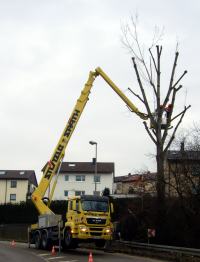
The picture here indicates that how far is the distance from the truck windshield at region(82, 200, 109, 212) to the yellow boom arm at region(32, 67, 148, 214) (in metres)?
3.59

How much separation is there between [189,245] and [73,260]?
23.9 ft

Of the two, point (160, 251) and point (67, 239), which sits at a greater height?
point (67, 239)

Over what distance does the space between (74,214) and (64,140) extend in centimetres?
481

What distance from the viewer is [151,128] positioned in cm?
3241

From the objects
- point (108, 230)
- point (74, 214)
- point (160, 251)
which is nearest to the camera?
point (160, 251)

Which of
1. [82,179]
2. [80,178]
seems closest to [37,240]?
[82,179]

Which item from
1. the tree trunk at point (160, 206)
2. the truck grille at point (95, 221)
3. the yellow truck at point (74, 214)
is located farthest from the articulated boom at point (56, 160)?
the tree trunk at point (160, 206)

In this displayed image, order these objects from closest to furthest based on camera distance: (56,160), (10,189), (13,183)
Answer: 1. (56,160)
2. (10,189)
3. (13,183)

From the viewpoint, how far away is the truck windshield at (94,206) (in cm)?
2631

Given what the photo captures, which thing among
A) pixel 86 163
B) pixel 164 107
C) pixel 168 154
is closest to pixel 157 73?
pixel 164 107

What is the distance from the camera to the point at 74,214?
87.5 feet

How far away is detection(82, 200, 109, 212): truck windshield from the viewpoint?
26.3 meters

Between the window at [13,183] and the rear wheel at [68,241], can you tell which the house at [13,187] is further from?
the rear wheel at [68,241]

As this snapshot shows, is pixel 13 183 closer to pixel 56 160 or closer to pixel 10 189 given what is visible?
pixel 10 189
